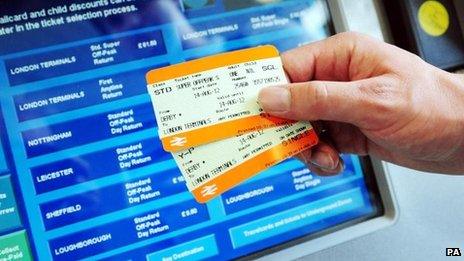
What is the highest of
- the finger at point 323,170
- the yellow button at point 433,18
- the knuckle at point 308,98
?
the yellow button at point 433,18

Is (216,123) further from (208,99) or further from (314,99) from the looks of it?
(314,99)

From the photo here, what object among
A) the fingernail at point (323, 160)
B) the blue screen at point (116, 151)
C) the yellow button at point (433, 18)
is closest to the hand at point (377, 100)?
the fingernail at point (323, 160)

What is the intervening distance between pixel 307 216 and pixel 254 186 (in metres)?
0.12

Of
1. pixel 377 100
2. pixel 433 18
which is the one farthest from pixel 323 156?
pixel 433 18

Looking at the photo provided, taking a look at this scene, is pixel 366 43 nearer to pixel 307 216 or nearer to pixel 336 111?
pixel 336 111

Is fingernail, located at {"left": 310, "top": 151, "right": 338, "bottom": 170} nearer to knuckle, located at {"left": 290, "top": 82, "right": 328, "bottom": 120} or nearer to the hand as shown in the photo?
the hand

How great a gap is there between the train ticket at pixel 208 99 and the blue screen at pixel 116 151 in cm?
21

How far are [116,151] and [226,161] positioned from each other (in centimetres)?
26

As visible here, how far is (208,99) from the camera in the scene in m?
0.77

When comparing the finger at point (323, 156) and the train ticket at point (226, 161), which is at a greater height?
the train ticket at point (226, 161)

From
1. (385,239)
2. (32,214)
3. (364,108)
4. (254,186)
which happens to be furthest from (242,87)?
(385,239)

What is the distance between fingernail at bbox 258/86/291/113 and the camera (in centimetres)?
77

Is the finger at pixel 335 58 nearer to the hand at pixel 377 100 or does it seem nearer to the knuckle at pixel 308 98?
the hand at pixel 377 100

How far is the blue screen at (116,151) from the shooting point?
0.89 metres
